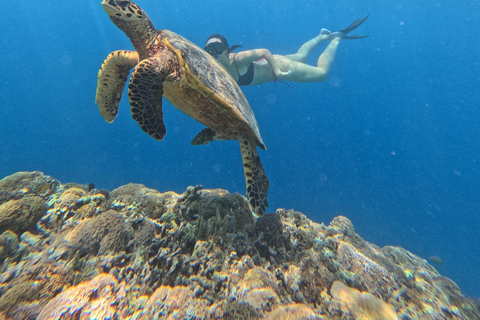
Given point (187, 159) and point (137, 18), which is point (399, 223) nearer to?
point (137, 18)

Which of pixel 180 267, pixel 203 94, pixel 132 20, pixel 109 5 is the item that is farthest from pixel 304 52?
pixel 180 267

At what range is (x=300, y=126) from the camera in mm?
56125

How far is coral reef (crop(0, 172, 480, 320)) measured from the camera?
143 cm

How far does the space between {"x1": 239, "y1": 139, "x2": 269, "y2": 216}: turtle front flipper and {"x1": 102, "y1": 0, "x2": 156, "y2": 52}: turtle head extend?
91.3 inches

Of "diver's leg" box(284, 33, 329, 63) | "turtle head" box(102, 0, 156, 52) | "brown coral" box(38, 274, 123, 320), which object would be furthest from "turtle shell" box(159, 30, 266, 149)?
"diver's leg" box(284, 33, 329, 63)

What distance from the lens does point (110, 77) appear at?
11.4ft

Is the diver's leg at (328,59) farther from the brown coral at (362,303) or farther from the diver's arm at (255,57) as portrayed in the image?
the brown coral at (362,303)

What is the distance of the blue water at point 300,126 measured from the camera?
108ft

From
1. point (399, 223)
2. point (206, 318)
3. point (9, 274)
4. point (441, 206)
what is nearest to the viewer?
point (206, 318)

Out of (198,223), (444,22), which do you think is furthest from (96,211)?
(444,22)

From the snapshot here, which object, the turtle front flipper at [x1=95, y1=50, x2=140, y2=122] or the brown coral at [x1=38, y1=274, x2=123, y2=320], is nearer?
the brown coral at [x1=38, y1=274, x2=123, y2=320]

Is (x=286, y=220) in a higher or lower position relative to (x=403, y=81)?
higher

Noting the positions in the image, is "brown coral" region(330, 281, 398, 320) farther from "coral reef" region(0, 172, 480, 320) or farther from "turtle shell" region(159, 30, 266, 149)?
"turtle shell" region(159, 30, 266, 149)

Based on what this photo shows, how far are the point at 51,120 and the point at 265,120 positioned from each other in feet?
168
